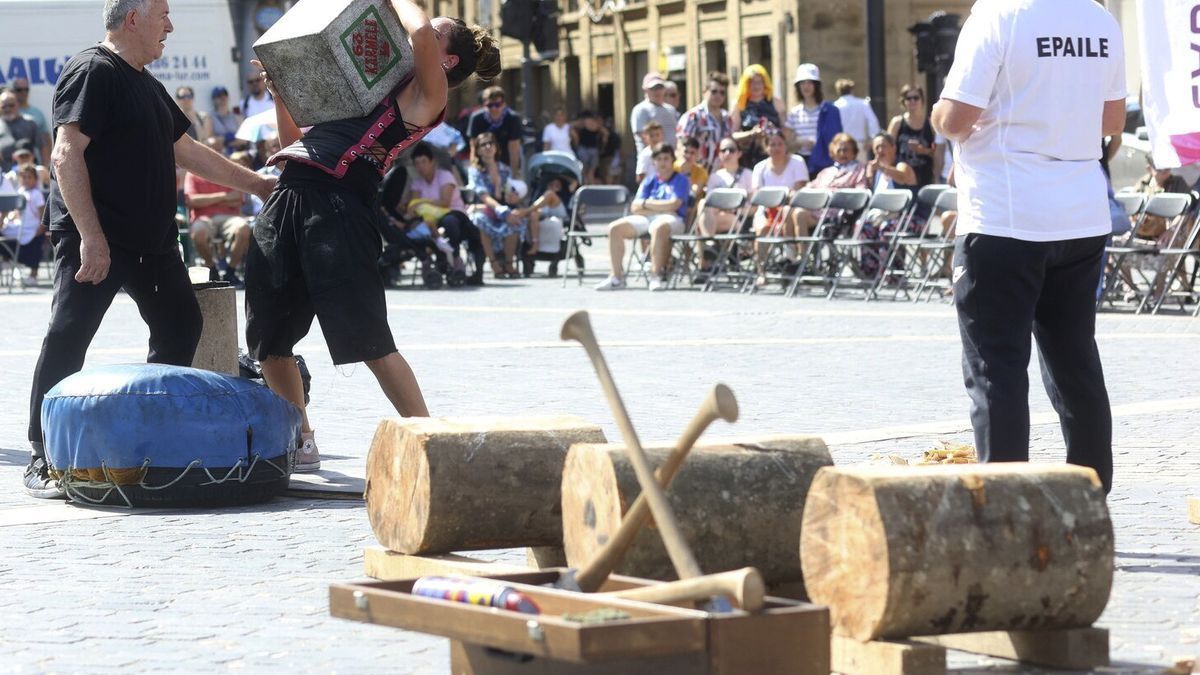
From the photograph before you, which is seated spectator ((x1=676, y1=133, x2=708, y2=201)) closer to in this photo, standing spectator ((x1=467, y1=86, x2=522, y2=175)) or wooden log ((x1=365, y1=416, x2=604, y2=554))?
standing spectator ((x1=467, y1=86, x2=522, y2=175))

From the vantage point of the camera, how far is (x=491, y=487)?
18.5 feet

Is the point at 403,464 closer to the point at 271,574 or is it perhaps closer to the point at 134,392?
the point at 271,574

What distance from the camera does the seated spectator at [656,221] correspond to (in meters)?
19.2

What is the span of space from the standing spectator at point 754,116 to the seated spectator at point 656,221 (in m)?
1.74

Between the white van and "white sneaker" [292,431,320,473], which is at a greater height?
the white van

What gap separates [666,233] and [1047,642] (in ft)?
47.9

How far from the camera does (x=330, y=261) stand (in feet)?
23.5

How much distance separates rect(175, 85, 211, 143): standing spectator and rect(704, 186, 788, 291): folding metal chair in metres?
6.27

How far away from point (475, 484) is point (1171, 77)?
293 centimetres

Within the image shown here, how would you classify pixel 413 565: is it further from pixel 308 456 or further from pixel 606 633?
pixel 308 456

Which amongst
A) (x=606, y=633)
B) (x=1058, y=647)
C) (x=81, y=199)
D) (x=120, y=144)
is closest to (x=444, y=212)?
(x=120, y=144)

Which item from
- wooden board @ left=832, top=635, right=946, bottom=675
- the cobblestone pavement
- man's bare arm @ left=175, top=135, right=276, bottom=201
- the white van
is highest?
the white van

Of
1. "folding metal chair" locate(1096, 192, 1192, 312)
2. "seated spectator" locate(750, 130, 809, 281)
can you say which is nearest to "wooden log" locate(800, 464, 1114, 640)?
"folding metal chair" locate(1096, 192, 1192, 312)

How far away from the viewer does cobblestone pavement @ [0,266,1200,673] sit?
17.1 feet
